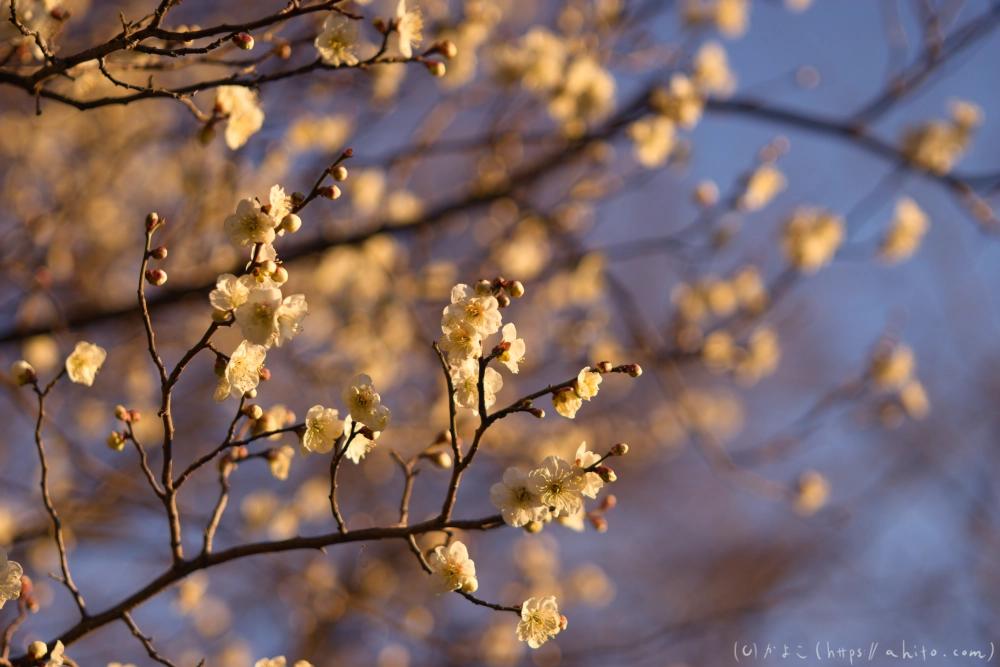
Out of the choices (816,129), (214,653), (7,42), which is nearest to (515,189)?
(816,129)

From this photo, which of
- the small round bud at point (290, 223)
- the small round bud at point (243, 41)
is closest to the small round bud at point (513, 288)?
the small round bud at point (290, 223)

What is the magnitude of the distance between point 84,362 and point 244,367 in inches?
21.1

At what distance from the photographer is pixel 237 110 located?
2.01m

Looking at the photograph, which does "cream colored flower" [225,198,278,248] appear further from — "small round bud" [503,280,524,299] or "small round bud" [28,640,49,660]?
"small round bud" [28,640,49,660]

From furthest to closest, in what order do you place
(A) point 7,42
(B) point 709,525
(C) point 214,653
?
(B) point 709,525 < (C) point 214,653 < (A) point 7,42

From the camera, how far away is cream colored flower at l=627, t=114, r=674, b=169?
137 inches

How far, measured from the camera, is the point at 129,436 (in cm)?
163

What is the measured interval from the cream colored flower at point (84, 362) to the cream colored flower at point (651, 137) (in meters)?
2.63

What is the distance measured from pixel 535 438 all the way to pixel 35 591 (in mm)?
3126

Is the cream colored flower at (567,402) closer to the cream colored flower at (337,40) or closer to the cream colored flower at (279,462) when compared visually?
the cream colored flower at (279,462)

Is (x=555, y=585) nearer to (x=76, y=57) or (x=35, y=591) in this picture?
(x=35, y=591)

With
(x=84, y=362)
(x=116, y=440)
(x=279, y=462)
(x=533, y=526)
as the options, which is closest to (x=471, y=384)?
(x=533, y=526)

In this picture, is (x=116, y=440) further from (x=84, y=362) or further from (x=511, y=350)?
(x=511, y=350)

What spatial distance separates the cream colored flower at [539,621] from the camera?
1549 mm
